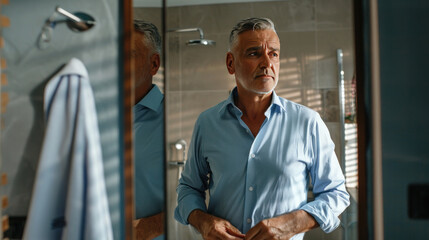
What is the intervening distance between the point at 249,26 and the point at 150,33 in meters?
0.27

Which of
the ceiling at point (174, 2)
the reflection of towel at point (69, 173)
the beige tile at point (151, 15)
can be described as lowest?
A: the reflection of towel at point (69, 173)

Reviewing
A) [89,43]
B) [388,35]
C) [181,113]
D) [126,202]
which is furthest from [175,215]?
[388,35]

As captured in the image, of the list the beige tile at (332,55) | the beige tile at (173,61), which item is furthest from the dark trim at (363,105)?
the beige tile at (173,61)

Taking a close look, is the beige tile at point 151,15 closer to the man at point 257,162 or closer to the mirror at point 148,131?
the mirror at point 148,131

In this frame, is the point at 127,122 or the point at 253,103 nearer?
the point at 127,122

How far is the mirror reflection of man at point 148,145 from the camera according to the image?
0.84m

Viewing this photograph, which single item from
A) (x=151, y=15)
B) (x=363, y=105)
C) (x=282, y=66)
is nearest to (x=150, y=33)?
(x=151, y=15)

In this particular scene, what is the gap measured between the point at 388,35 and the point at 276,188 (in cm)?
48

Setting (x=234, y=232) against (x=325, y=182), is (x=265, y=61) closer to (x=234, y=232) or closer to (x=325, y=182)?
(x=325, y=182)

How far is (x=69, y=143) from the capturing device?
0.76 m

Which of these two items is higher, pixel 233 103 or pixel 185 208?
pixel 233 103

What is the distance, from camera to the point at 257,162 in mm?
887

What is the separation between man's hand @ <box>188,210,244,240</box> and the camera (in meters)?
0.86

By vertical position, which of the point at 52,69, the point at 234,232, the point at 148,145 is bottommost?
the point at 234,232
